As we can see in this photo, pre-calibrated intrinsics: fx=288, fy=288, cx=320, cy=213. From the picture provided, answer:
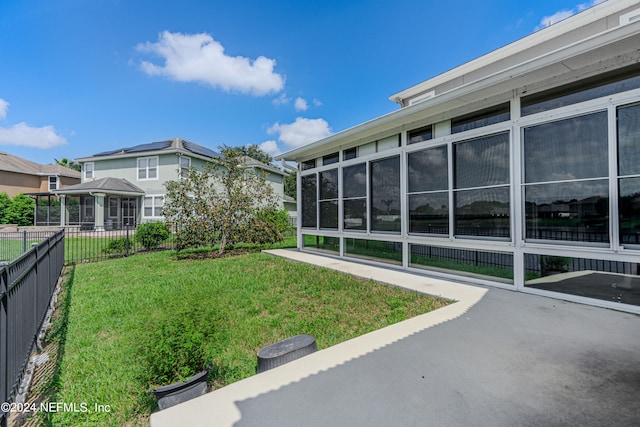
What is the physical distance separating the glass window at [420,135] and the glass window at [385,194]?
0.52 metres

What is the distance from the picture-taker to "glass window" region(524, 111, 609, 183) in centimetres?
402

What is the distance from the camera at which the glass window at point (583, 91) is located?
383 centimetres

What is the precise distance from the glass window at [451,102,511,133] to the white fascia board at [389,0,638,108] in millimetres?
4794

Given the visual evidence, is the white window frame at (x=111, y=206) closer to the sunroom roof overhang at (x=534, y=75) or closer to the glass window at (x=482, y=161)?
the sunroom roof overhang at (x=534, y=75)

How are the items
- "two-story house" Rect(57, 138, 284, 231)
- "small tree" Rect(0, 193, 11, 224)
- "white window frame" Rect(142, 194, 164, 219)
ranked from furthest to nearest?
"small tree" Rect(0, 193, 11, 224), "white window frame" Rect(142, 194, 164, 219), "two-story house" Rect(57, 138, 284, 231)

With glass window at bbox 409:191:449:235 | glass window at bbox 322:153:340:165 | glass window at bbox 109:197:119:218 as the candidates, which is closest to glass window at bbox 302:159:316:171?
glass window at bbox 322:153:340:165

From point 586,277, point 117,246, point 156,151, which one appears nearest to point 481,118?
point 586,277

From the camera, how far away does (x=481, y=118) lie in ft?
17.6

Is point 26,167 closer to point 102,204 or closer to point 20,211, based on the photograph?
point 20,211

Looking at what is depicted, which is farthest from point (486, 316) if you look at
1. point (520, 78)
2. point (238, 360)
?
point (520, 78)

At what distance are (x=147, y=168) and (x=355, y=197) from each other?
55.6 ft

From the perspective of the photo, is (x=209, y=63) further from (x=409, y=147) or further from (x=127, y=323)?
(x=127, y=323)

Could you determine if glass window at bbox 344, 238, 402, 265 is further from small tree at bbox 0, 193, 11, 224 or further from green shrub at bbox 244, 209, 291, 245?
small tree at bbox 0, 193, 11, 224

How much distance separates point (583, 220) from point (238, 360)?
16.7ft
